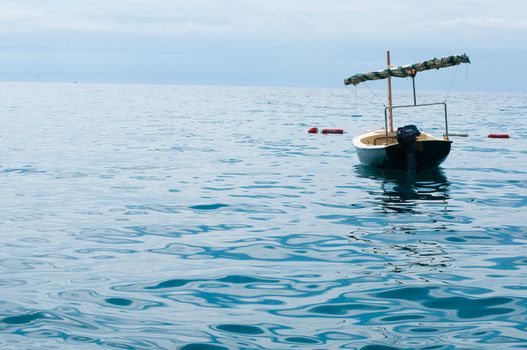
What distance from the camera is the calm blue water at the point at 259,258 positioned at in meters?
7.45

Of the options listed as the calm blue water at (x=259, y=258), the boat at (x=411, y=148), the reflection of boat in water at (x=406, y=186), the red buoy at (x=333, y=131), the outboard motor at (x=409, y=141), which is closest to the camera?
the calm blue water at (x=259, y=258)

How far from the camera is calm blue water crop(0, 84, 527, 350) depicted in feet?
24.4

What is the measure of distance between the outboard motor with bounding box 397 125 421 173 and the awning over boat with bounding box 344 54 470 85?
10.6 feet

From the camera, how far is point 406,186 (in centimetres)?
1948

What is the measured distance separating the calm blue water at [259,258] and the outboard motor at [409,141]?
0.71 meters

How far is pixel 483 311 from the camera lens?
813cm

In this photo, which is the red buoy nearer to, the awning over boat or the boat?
the awning over boat

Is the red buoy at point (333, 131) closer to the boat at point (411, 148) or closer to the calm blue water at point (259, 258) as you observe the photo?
the boat at point (411, 148)

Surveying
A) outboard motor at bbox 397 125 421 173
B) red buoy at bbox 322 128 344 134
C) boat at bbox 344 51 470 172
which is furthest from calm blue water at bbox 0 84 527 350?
red buoy at bbox 322 128 344 134

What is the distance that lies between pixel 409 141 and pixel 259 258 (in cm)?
1098

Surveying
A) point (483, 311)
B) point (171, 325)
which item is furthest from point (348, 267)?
point (171, 325)

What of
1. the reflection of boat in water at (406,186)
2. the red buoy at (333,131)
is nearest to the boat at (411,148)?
the reflection of boat in water at (406,186)

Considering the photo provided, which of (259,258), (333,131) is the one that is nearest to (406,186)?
(259,258)

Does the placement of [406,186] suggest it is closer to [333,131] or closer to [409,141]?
[409,141]
